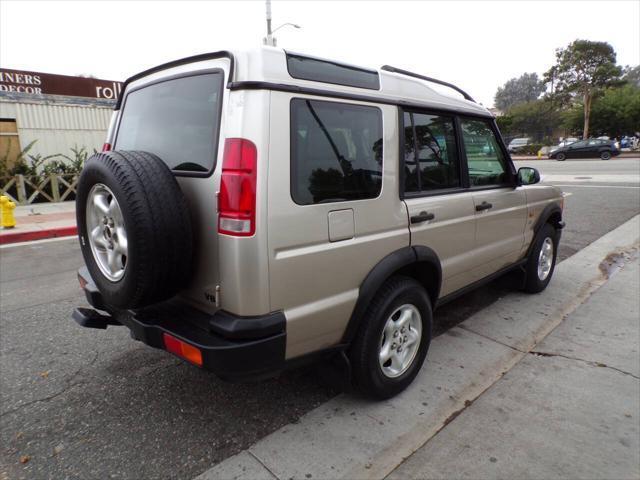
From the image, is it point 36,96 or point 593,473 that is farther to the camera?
point 36,96

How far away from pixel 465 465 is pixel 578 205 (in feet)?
34.7

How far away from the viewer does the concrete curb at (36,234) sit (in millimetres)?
8145

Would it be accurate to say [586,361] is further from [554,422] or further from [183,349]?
[183,349]

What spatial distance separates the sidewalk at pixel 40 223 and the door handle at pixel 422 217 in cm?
823

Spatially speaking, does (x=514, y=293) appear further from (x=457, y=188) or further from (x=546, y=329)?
(x=457, y=188)

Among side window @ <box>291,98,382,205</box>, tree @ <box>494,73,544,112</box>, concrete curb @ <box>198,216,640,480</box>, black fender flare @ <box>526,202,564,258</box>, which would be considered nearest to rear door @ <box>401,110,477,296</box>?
side window @ <box>291,98,382,205</box>

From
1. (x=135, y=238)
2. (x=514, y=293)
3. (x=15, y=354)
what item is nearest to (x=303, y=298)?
(x=135, y=238)

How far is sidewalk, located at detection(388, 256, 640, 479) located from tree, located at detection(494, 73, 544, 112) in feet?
436

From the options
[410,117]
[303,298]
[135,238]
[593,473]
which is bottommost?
[593,473]

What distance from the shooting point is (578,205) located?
35.8ft

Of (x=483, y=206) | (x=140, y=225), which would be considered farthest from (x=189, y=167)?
(x=483, y=206)

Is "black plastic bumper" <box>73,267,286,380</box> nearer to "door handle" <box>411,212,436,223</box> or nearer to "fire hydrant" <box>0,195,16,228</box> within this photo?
"door handle" <box>411,212,436,223</box>

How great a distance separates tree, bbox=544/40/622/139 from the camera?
40456 mm

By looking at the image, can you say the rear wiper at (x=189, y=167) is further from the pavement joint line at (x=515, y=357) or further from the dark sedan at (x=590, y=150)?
the dark sedan at (x=590, y=150)
